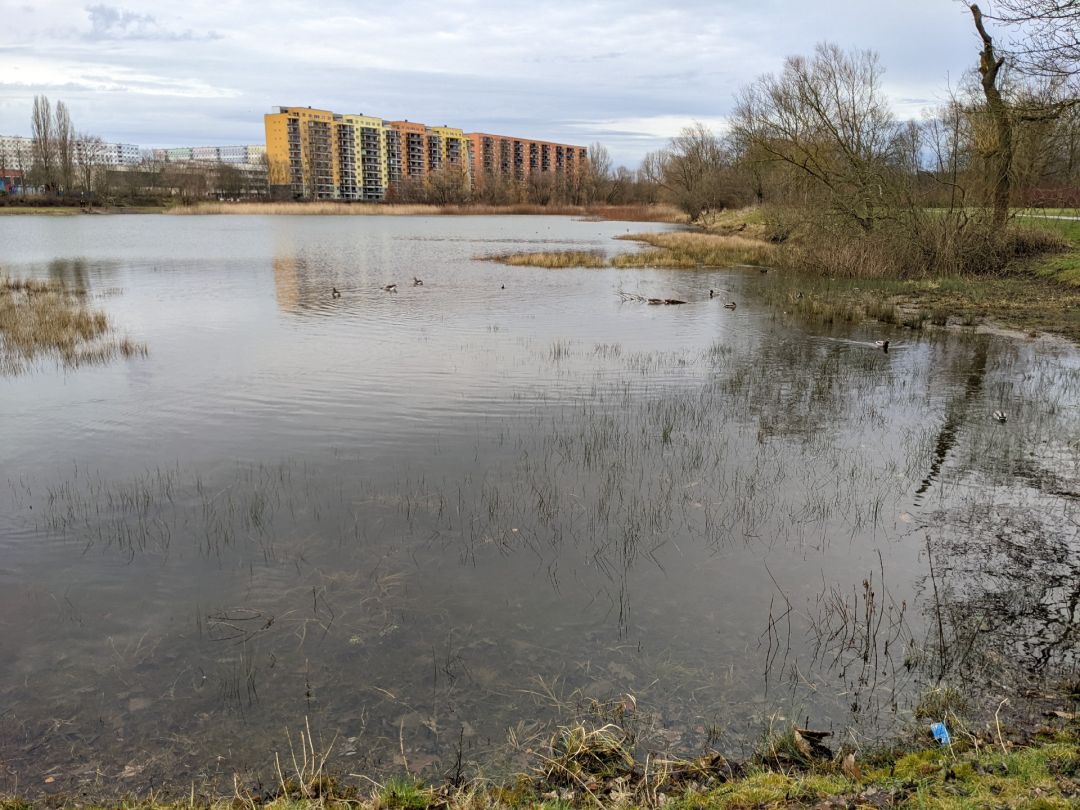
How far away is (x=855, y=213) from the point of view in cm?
3120

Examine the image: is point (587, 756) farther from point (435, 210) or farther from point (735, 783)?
point (435, 210)

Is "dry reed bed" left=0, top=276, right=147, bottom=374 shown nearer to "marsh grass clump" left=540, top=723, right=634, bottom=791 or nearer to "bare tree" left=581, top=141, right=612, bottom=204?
"marsh grass clump" left=540, top=723, right=634, bottom=791

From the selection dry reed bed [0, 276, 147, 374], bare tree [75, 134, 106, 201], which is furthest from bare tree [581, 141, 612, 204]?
dry reed bed [0, 276, 147, 374]

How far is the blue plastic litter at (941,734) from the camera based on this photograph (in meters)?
4.51

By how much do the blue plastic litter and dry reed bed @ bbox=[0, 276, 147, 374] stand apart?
53.0 ft

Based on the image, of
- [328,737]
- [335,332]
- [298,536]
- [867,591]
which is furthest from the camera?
[335,332]

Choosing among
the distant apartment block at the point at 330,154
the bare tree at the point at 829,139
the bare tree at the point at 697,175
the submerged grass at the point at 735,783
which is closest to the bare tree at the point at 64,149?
the distant apartment block at the point at 330,154

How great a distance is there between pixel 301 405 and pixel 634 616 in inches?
319

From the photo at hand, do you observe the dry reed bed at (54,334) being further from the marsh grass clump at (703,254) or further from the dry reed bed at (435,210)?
the dry reed bed at (435,210)

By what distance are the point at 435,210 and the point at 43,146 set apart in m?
53.9

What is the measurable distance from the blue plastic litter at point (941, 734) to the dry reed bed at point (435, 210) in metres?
87.5

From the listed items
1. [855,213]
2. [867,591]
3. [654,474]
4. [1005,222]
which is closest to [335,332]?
[654,474]

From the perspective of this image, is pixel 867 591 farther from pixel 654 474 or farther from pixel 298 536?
pixel 298 536

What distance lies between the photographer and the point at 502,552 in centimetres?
734
